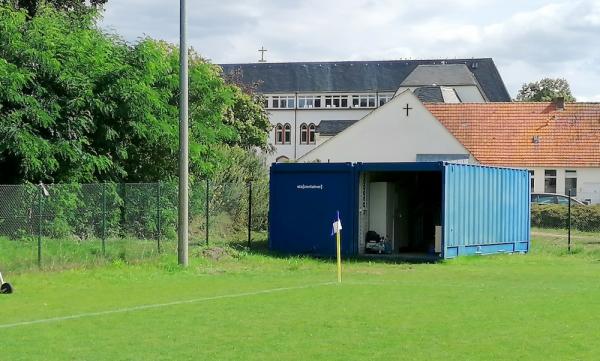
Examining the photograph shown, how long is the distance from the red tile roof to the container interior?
92.7 feet

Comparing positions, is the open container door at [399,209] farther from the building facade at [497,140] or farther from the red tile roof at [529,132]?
the red tile roof at [529,132]

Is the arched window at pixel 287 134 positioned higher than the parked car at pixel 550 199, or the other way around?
the arched window at pixel 287 134

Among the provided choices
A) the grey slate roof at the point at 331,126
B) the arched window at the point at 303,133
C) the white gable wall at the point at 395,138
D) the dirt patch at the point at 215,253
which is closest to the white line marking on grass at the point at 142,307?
the dirt patch at the point at 215,253

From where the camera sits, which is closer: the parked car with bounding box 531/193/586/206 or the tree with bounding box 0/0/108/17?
the tree with bounding box 0/0/108/17

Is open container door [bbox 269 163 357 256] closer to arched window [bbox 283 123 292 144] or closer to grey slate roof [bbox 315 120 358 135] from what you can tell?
grey slate roof [bbox 315 120 358 135]

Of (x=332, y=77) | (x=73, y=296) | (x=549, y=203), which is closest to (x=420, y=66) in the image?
(x=332, y=77)

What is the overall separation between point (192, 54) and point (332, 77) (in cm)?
5585

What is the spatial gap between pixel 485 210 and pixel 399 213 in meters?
2.72

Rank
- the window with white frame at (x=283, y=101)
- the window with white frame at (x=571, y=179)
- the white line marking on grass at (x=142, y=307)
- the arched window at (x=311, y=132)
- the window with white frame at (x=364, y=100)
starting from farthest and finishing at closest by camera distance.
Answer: the window with white frame at (x=364, y=100) → the window with white frame at (x=283, y=101) → the arched window at (x=311, y=132) → the window with white frame at (x=571, y=179) → the white line marking on grass at (x=142, y=307)

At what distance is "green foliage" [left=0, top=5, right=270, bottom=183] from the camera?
2603 cm

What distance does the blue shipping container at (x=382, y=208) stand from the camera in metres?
28.8

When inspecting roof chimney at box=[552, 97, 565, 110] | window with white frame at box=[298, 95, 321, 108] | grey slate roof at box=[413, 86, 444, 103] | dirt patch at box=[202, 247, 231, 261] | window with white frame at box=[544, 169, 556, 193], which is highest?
window with white frame at box=[298, 95, 321, 108]

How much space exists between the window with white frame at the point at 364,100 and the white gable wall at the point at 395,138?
5176 centimetres

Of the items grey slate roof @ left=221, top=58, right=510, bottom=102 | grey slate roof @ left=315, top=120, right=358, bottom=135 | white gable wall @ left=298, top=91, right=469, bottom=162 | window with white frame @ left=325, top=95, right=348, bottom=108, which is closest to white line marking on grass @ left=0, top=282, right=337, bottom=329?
white gable wall @ left=298, top=91, right=469, bottom=162
